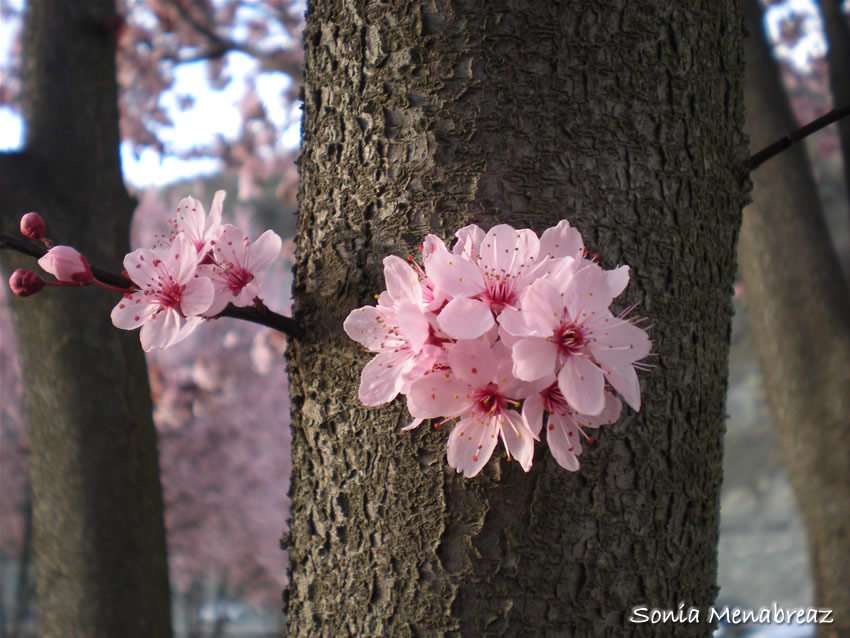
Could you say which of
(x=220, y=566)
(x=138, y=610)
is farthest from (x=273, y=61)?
(x=220, y=566)

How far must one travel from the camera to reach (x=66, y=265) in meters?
0.98

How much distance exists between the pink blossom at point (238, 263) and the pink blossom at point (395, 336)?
208 mm

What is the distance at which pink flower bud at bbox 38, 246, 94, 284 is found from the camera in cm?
97

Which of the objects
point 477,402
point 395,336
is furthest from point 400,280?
point 477,402

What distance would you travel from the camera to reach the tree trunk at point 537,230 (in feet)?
3.33

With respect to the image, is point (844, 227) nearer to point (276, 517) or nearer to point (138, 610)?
point (276, 517)

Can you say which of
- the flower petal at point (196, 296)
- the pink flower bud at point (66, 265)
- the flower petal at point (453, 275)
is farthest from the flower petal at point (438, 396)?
the pink flower bud at point (66, 265)

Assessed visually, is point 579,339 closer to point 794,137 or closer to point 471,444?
point 471,444

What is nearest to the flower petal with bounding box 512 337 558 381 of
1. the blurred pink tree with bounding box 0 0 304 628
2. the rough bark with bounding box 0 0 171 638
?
the rough bark with bounding box 0 0 171 638

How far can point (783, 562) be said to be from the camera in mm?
13875

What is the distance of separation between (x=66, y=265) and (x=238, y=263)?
0.24m

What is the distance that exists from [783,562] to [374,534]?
1533 centimetres

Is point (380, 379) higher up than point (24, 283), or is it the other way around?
point (24, 283)

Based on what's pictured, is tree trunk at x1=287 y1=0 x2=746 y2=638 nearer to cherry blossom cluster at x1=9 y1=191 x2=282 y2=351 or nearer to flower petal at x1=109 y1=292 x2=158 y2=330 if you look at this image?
cherry blossom cluster at x1=9 y1=191 x2=282 y2=351
